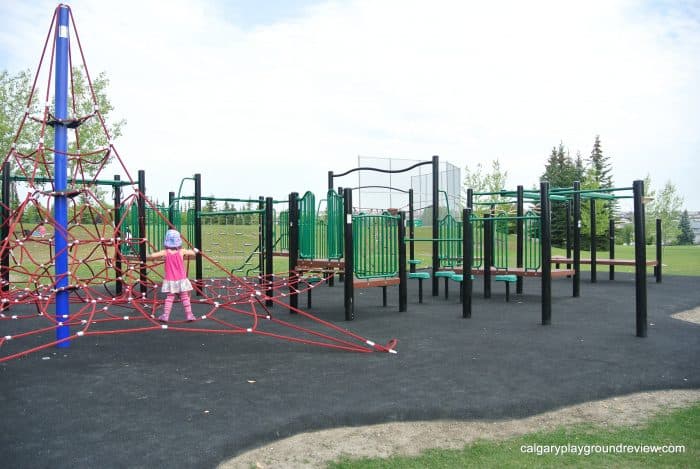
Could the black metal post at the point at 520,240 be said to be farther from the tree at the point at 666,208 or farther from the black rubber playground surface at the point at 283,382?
the tree at the point at 666,208

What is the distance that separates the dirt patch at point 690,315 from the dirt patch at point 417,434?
4703 mm

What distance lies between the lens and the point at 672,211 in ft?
144

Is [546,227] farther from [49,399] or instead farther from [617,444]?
[49,399]

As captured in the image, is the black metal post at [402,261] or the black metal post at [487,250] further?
the black metal post at [487,250]

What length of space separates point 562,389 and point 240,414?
2.68 m

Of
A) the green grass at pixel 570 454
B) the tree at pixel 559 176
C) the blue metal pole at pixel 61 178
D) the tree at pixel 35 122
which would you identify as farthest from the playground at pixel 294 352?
the tree at pixel 559 176

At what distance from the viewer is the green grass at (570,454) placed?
331cm

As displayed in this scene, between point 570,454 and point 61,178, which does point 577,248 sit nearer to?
point 570,454

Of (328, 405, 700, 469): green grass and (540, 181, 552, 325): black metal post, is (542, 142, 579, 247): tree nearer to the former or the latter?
(540, 181, 552, 325): black metal post

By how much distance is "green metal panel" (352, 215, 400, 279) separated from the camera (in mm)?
9016

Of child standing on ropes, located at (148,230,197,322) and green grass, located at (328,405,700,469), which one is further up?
child standing on ropes, located at (148,230,197,322)

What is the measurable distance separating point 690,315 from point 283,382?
737cm

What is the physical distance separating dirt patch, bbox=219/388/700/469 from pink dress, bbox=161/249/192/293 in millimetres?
3984

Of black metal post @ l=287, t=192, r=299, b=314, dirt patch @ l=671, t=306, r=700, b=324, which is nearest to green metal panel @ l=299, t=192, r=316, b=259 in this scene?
black metal post @ l=287, t=192, r=299, b=314
